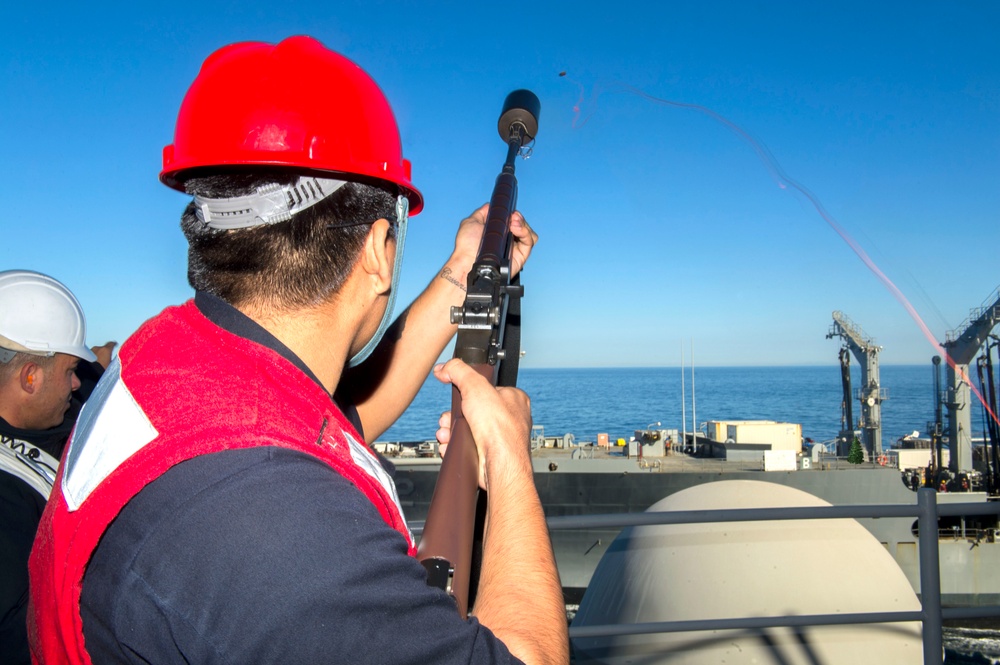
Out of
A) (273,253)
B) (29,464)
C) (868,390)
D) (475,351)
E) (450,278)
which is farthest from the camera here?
(868,390)

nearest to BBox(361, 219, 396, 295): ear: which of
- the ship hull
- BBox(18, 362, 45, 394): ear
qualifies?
BBox(18, 362, 45, 394): ear

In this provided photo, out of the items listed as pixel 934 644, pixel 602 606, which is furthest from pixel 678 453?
pixel 934 644

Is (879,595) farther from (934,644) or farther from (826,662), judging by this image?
(934,644)

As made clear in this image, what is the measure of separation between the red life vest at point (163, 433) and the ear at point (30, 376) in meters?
2.02

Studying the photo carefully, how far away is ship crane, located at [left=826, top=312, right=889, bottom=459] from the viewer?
28.5 metres

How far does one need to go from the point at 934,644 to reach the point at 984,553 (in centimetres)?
2261

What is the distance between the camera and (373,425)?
2.29 meters

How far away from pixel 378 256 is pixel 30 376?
2350 mm

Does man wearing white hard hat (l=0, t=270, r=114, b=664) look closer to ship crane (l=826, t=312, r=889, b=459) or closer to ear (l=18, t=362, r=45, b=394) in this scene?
ear (l=18, t=362, r=45, b=394)

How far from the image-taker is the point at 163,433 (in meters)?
0.98

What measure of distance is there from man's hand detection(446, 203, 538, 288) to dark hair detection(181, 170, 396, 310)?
120cm

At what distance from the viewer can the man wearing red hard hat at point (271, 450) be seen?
2.88 ft

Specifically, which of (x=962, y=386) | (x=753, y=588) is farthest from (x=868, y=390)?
(x=753, y=588)

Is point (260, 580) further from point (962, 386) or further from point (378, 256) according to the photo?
point (962, 386)
